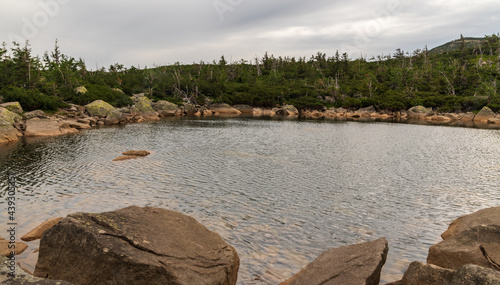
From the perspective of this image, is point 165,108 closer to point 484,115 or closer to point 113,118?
point 113,118

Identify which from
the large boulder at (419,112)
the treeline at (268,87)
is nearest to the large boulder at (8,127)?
the treeline at (268,87)

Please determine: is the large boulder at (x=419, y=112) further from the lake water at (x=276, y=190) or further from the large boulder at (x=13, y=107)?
the large boulder at (x=13, y=107)

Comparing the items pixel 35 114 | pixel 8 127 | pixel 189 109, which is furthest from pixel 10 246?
pixel 189 109

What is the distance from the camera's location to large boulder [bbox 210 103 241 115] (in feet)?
303

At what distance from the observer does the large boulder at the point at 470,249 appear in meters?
8.31

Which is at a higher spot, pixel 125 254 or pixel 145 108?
pixel 145 108

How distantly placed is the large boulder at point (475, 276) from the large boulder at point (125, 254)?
5.09 m

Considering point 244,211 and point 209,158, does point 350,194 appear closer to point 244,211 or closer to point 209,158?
point 244,211

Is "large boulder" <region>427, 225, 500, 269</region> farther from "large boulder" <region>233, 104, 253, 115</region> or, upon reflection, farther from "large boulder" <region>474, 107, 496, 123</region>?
"large boulder" <region>233, 104, 253, 115</region>

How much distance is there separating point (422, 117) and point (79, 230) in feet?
295

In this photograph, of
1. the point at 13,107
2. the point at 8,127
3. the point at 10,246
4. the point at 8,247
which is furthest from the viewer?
the point at 13,107

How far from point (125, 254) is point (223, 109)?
3407 inches

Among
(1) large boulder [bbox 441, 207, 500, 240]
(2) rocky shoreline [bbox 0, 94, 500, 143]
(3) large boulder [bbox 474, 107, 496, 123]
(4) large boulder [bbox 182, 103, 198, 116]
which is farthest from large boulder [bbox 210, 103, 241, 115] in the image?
(1) large boulder [bbox 441, 207, 500, 240]

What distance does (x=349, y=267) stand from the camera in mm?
7977
